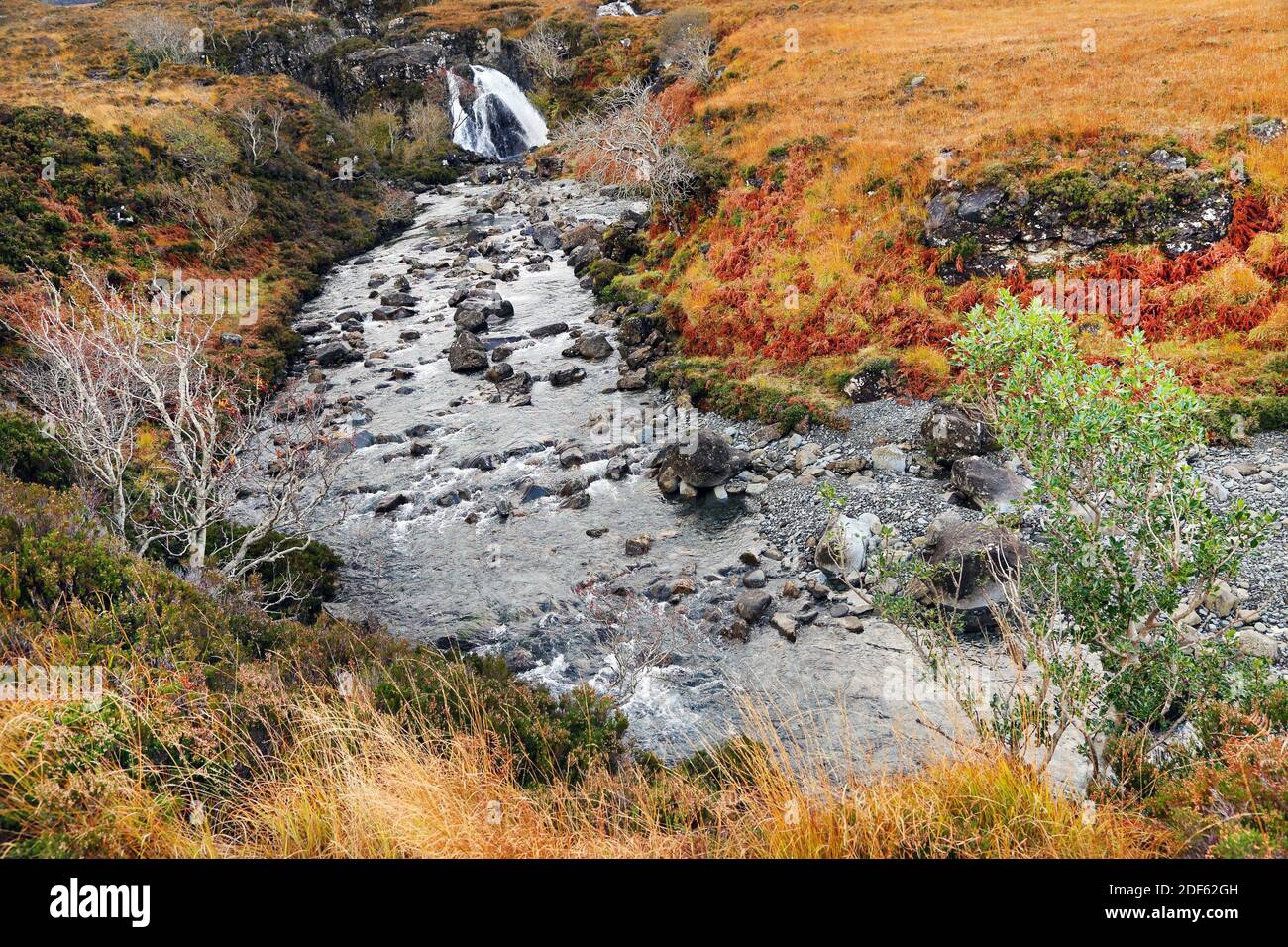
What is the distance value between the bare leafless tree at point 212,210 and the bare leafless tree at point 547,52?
3908cm

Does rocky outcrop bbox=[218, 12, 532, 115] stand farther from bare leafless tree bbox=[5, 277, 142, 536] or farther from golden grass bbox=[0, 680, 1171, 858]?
golden grass bbox=[0, 680, 1171, 858]

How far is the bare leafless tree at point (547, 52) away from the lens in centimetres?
6705

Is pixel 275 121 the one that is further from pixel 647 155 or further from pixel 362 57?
pixel 647 155

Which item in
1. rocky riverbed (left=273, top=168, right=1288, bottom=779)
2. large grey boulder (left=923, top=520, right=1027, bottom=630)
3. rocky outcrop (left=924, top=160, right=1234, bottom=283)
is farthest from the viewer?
rocky outcrop (left=924, top=160, right=1234, bottom=283)

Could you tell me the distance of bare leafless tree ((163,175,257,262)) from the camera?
3538 centimetres

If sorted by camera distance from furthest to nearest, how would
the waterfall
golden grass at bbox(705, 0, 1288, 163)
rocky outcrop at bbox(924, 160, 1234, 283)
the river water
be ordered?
the waterfall
golden grass at bbox(705, 0, 1288, 163)
rocky outcrop at bbox(924, 160, 1234, 283)
the river water

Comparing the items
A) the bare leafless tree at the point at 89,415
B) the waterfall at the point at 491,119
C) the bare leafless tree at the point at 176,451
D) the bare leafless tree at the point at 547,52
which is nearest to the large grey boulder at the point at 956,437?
the bare leafless tree at the point at 176,451

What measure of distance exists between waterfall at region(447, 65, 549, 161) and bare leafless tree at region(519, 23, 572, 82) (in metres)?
3.86

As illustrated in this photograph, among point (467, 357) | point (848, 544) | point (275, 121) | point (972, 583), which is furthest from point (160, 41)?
point (972, 583)

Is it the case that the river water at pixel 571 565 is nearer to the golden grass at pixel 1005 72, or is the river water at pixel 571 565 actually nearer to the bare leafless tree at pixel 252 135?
the golden grass at pixel 1005 72

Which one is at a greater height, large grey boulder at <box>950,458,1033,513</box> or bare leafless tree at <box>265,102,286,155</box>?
bare leafless tree at <box>265,102,286,155</box>

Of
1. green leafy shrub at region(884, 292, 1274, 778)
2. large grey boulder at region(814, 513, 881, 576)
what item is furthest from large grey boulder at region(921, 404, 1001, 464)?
green leafy shrub at region(884, 292, 1274, 778)
